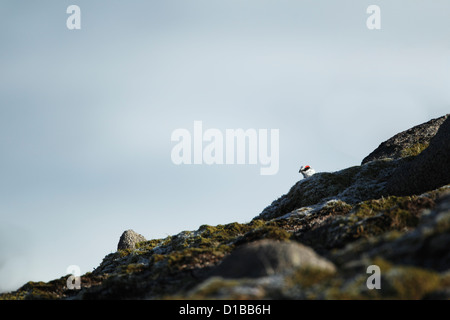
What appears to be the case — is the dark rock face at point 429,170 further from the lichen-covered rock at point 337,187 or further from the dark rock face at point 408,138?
the dark rock face at point 408,138

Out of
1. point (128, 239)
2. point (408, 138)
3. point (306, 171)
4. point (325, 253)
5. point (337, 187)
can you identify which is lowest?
point (128, 239)

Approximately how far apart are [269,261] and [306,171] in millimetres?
31259

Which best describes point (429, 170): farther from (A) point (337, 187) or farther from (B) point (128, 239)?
(B) point (128, 239)

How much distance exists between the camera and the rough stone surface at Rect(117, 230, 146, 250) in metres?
43.3

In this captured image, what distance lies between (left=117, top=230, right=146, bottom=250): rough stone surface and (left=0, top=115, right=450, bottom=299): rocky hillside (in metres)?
16.7

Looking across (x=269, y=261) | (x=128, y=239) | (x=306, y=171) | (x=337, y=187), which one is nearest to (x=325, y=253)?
(x=269, y=261)

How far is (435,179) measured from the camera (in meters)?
22.6

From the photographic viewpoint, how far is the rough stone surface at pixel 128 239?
43.3 meters

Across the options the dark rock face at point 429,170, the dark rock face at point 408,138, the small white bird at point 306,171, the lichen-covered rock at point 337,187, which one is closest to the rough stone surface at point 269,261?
the dark rock face at point 429,170

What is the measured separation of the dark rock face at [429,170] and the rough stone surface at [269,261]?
54.7ft

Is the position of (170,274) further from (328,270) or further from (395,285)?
(395,285)

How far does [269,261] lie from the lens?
936cm
